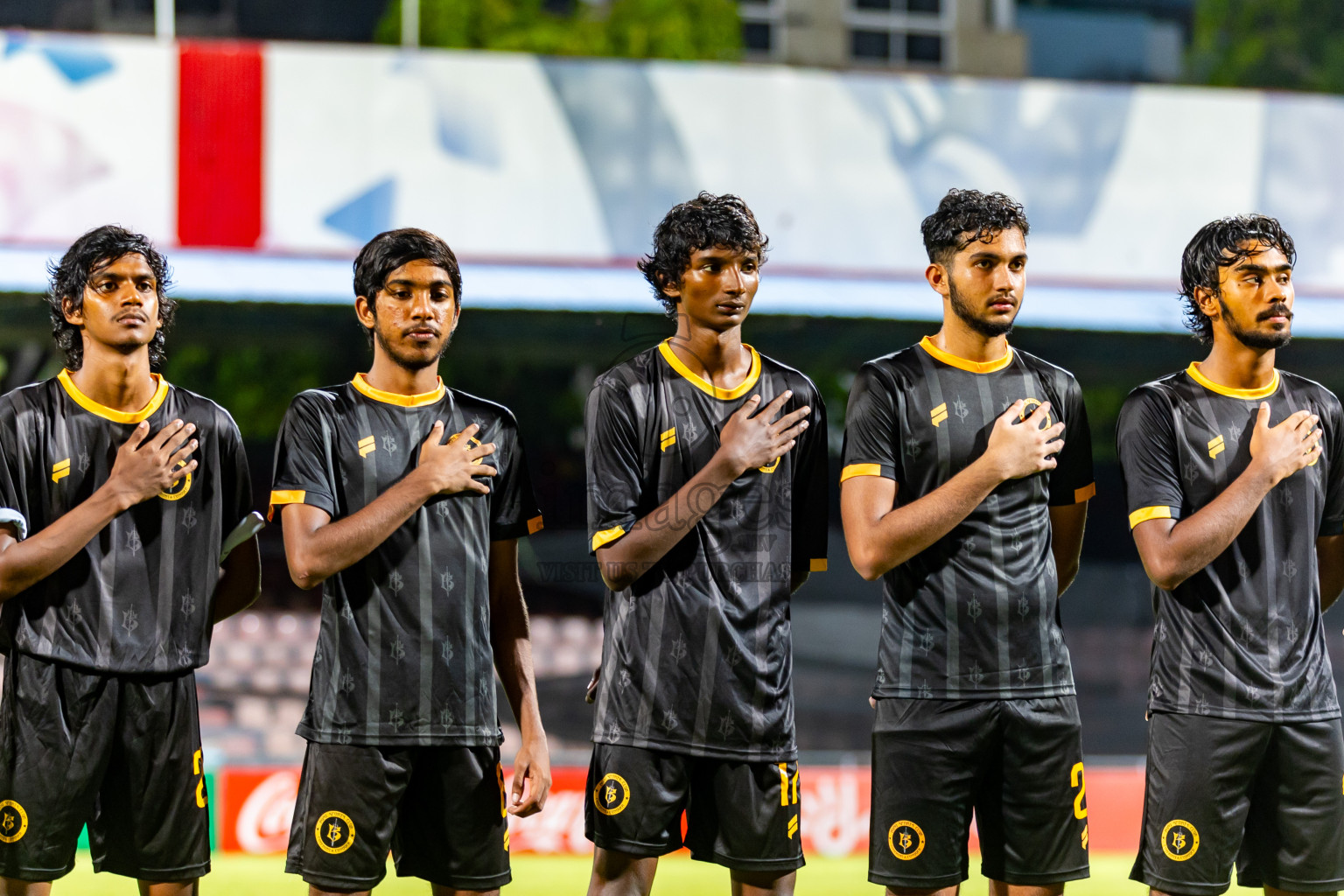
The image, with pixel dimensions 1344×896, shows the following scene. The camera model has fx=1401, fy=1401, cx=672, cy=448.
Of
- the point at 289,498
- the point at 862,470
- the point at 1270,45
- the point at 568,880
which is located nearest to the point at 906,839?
the point at 862,470

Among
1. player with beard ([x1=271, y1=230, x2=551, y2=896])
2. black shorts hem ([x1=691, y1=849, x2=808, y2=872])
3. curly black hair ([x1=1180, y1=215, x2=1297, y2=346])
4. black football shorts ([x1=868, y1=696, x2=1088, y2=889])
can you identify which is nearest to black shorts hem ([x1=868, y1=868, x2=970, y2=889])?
black football shorts ([x1=868, y1=696, x2=1088, y2=889])

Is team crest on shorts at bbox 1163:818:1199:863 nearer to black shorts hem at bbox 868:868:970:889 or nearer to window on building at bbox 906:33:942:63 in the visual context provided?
black shorts hem at bbox 868:868:970:889

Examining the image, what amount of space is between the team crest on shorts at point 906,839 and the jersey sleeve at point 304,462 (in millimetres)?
1539

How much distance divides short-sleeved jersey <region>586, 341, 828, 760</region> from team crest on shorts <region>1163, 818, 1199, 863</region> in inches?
39.8

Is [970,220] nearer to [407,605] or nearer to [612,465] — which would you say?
[612,465]

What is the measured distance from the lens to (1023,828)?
3.34 metres

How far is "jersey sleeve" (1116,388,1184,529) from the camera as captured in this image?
3.54 meters

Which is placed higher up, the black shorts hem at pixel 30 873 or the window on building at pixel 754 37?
the window on building at pixel 754 37

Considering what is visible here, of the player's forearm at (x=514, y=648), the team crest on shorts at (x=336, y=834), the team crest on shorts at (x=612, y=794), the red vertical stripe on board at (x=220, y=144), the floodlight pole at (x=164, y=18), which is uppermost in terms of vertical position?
the floodlight pole at (x=164, y=18)

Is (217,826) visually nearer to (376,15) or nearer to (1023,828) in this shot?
(1023,828)

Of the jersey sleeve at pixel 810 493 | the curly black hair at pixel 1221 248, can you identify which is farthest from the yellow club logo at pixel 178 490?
the curly black hair at pixel 1221 248

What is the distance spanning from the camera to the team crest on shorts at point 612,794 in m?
3.27

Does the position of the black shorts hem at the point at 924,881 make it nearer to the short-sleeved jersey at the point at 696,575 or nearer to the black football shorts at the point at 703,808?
the black football shorts at the point at 703,808

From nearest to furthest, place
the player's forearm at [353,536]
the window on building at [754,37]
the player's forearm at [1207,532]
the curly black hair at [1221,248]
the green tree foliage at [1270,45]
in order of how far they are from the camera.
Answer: the player's forearm at [353,536]
the player's forearm at [1207,532]
the curly black hair at [1221,248]
the window on building at [754,37]
the green tree foliage at [1270,45]
